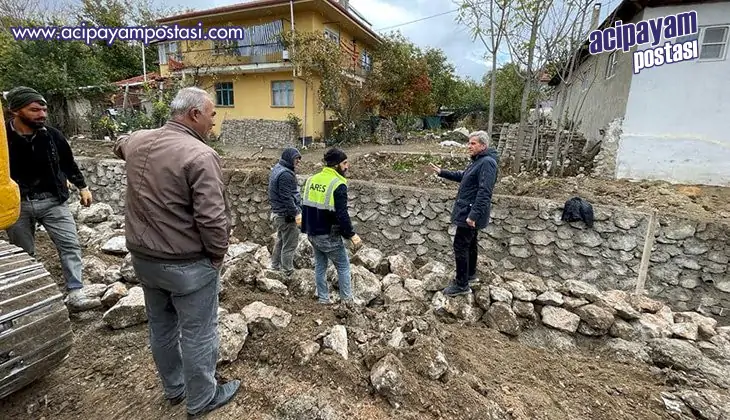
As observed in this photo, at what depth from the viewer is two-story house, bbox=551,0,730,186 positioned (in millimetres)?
7527

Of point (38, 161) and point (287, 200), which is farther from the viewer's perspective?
point (287, 200)

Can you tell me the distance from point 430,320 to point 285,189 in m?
2.03

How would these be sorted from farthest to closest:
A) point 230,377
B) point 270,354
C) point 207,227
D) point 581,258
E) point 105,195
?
point 105,195 < point 581,258 < point 270,354 < point 230,377 < point 207,227

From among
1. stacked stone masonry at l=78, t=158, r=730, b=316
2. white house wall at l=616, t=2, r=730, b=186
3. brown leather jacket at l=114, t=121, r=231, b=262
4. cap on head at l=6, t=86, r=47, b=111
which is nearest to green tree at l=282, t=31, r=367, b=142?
stacked stone masonry at l=78, t=158, r=730, b=316

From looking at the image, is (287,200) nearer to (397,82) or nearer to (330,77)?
(330,77)

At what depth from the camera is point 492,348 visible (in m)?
3.01

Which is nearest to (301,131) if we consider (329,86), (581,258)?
(329,86)

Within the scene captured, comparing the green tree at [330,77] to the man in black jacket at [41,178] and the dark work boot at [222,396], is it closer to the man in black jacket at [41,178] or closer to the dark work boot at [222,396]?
the man in black jacket at [41,178]

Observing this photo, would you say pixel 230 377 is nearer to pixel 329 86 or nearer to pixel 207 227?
pixel 207 227

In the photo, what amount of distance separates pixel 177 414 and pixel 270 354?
0.60 metres

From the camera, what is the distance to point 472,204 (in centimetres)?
349

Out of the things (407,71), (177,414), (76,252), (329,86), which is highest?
(407,71)

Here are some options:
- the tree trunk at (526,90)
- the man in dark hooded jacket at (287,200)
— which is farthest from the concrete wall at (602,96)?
the man in dark hooded jacket at (287,200)

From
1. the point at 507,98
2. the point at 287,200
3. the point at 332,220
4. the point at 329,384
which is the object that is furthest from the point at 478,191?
the point at 507,98
